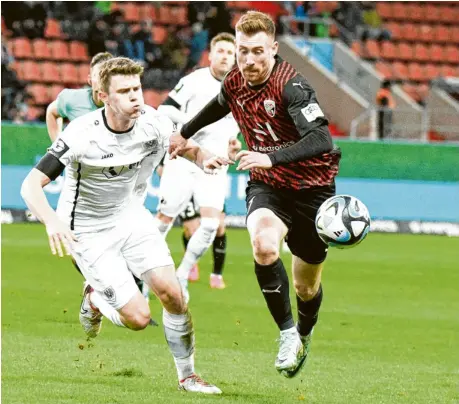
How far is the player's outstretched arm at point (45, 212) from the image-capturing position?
18.5ft

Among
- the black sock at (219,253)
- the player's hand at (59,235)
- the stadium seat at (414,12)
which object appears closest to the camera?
the player's hand at (59,235)

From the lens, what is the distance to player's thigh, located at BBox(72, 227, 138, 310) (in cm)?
662

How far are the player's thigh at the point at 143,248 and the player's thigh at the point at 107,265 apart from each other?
6cm

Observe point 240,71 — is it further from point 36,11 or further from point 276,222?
point 36,11

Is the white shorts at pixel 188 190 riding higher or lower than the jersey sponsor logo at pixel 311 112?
lower

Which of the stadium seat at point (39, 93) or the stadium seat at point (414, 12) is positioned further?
the stadium seat at point (414, 12)

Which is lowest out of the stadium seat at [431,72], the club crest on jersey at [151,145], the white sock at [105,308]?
the stadium seat at [431,72]

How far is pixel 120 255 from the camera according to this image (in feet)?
22.1

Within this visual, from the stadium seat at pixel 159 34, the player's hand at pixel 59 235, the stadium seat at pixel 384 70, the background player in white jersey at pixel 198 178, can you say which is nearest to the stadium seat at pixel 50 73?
the stadium seat at pixel 159 34

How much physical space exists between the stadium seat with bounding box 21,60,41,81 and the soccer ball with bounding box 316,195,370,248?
49.2 feet

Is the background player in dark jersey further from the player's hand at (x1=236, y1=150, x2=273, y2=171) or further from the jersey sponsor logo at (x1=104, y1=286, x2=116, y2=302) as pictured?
the jersey sponsor logo at (x1=104, y1=286, x2=116, y2=302)

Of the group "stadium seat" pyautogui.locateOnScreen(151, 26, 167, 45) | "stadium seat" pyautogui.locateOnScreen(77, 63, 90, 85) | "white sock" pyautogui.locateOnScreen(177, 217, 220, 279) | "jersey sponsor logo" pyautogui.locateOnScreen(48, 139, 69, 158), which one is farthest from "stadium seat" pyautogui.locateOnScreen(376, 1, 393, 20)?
"jersey sponsor logo" pyautogui.locateOnScreen(48, 139, 69, 158)

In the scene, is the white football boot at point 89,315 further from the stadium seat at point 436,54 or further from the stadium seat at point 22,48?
the stadium seat at point 436,54

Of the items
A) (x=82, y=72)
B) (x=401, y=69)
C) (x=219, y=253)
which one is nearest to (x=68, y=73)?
(x=82, y=72)
